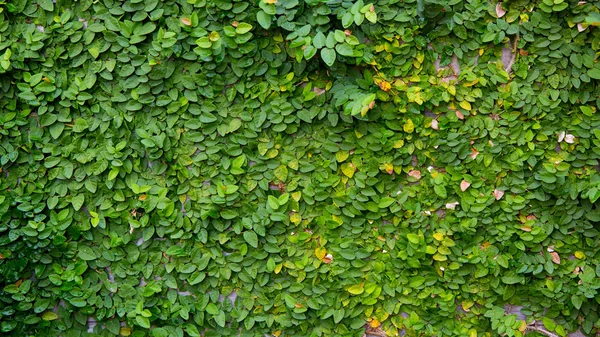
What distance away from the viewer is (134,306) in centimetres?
266

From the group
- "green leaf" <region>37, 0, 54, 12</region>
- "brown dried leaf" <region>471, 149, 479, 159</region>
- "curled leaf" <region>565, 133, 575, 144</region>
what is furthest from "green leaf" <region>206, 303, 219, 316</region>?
"curled leaf" <region>565, 133, 575, 144</region>

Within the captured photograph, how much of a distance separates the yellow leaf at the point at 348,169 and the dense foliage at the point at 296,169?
0.03 ft

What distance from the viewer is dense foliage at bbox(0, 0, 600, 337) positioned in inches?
97.6

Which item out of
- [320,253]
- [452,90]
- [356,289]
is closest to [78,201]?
[320,253]

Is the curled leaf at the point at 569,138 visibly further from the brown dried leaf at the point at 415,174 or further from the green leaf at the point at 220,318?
the green leaf at the point at 220,318

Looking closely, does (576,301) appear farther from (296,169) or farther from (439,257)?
(296,169)

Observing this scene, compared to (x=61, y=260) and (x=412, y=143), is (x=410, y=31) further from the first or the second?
(x=61, y=260)

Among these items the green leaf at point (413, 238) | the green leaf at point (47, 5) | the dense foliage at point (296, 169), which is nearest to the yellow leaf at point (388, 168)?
the dense foliage at point (296, 169)

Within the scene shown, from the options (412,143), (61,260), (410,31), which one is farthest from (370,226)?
(61,260)

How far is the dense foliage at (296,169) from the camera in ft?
8.13

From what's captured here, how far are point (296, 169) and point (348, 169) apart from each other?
0.80 ft

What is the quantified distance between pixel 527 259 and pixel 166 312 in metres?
1.73

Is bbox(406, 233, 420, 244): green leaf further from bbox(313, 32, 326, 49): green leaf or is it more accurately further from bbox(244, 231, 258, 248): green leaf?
bbox(313, 32, 326, 49): green leaf

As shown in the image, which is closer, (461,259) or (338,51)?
(338,51)
